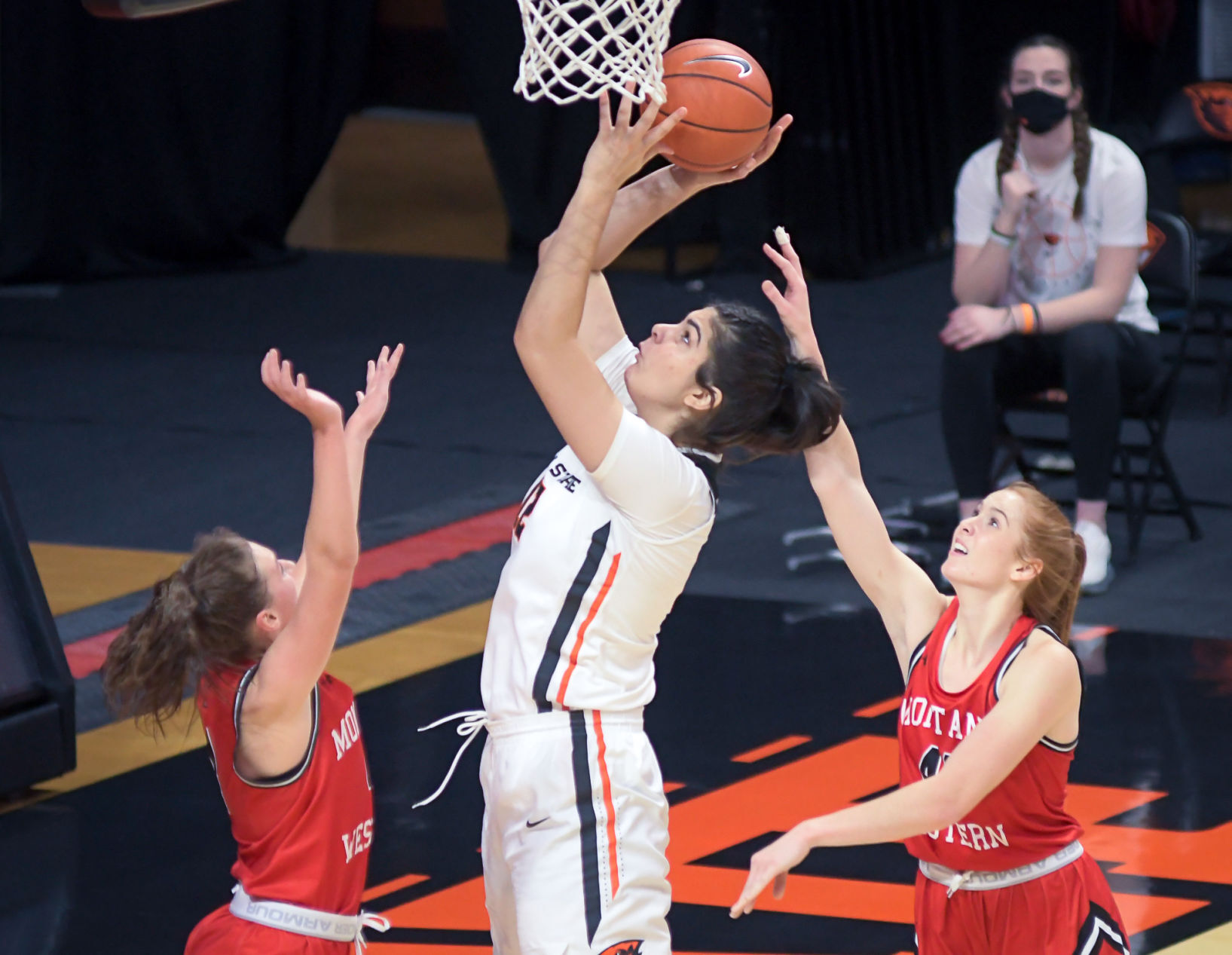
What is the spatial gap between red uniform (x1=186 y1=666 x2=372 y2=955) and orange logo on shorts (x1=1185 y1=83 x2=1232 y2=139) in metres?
6.47

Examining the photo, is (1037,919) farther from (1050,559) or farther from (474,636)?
(474,636)

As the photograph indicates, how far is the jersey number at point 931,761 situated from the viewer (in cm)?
311

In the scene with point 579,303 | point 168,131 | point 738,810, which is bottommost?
point 168,131

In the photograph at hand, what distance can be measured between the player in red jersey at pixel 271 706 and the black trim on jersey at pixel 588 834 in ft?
1.30

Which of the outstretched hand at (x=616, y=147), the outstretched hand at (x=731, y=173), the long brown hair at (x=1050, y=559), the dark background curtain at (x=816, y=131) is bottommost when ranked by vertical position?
the dark background curtain at (x=816, y=131)

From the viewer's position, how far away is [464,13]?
34.9 ft

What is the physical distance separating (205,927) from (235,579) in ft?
1.74

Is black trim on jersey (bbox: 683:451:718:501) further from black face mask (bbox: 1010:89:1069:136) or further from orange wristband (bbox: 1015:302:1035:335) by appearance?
black face mask (bbox: 1010:89:1069:136)

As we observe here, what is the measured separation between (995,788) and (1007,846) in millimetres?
103

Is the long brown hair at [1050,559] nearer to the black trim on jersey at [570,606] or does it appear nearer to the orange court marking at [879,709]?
the black trim on jersey at [570,606]

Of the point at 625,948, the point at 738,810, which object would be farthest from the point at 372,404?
the point at 738,810

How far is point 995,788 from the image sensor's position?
3.06m

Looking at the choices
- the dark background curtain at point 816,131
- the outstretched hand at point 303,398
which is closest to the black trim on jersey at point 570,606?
the outstretched hand at point 303,398

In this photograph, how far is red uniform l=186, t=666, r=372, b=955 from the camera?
3.05 meters
